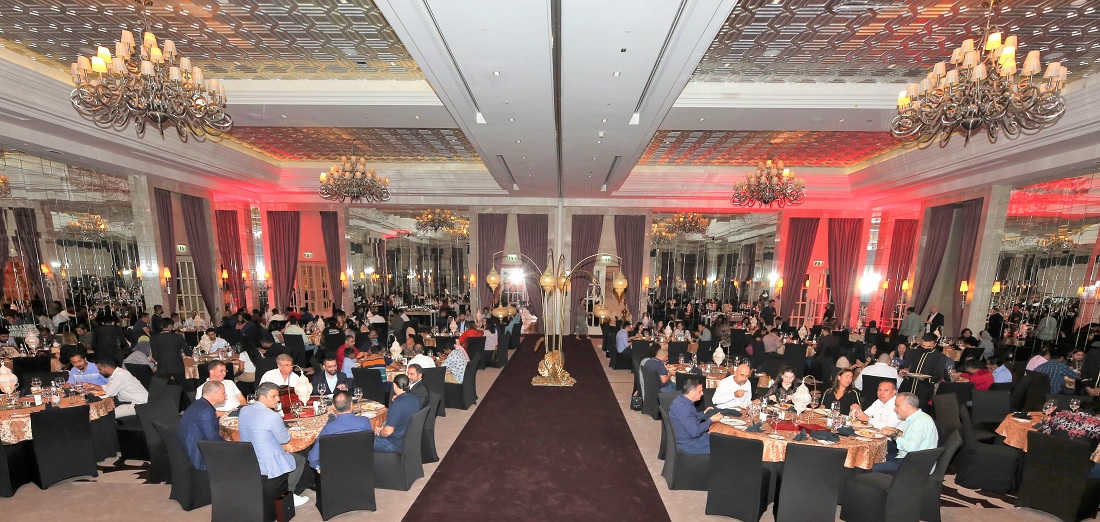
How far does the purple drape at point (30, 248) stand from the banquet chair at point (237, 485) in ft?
25.8

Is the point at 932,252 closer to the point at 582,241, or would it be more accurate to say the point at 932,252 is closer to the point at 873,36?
the point at 582,241

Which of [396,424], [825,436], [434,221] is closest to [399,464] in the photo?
[396,424]

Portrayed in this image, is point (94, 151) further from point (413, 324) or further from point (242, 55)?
point (413, 324)

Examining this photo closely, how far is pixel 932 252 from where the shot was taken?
42.5 feet

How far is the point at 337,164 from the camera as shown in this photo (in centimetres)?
1436

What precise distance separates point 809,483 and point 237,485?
4.56 meters

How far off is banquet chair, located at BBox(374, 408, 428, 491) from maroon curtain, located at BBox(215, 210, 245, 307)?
1224cm

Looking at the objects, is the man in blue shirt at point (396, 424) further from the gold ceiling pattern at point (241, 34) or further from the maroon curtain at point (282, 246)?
the maroon curtain at point (282, 246)

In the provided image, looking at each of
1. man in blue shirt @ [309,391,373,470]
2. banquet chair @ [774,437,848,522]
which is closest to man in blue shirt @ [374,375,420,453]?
man in blue shirt @ [309,391,373,470]

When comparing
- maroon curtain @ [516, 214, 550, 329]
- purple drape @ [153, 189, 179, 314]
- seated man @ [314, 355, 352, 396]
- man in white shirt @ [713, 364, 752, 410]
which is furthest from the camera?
maroon curtain @ [516, 214, 550, 329]

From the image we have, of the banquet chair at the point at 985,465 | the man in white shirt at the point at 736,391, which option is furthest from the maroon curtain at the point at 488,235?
the banquet chair at the point at 985,465

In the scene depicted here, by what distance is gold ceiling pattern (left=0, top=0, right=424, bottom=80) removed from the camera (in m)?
5.37

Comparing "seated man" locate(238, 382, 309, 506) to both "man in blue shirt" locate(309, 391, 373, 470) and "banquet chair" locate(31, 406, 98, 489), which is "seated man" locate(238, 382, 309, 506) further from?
"banquet chair" locate(31, 406, 98, 489)

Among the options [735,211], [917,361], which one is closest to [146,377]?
[917,361]
